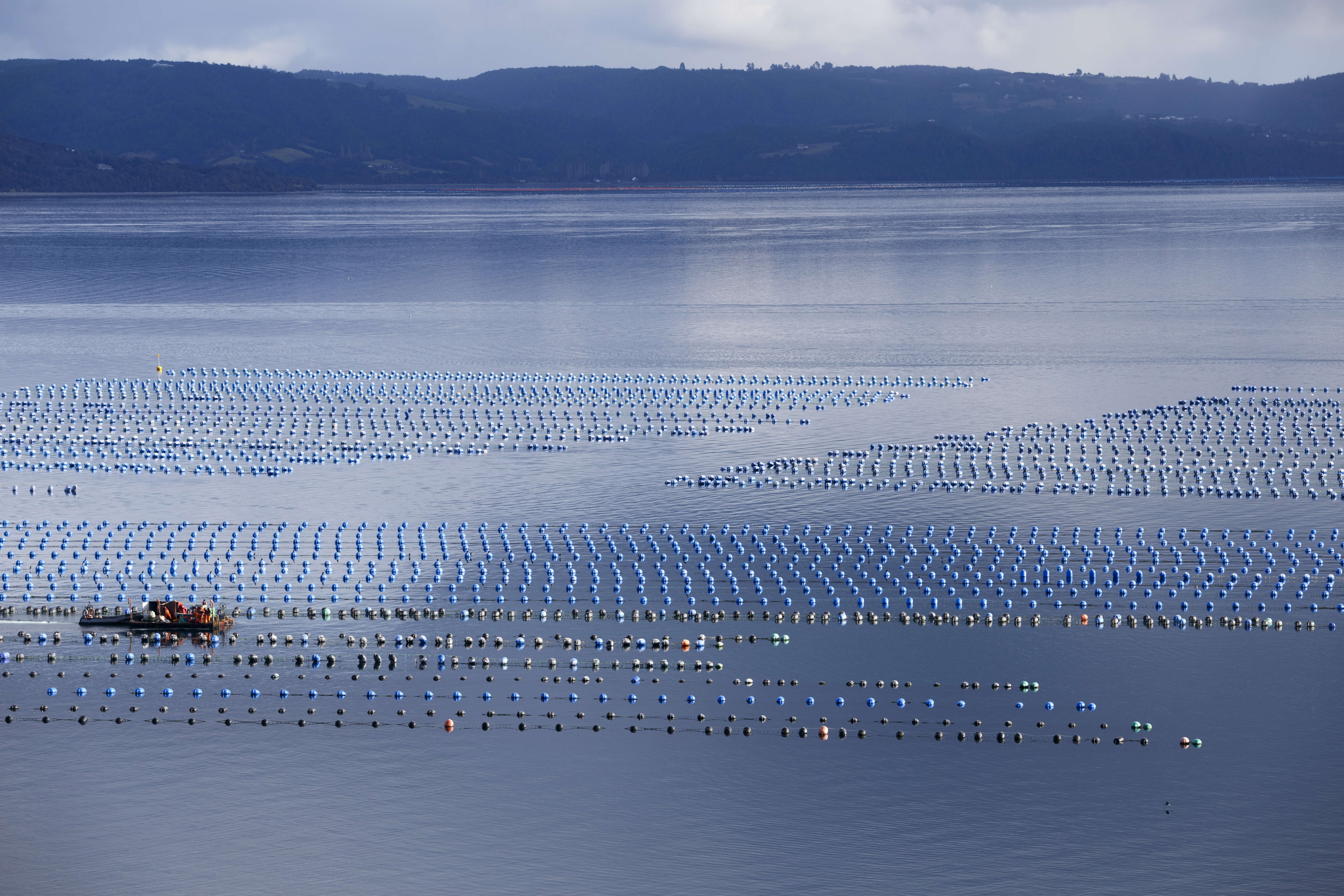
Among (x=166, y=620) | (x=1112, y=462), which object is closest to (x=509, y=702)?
(x=166, y=620)

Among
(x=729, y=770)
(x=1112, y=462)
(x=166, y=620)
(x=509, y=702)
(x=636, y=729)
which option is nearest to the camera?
(x=729, y=770)

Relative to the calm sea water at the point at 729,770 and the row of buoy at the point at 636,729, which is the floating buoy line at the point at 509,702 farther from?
the calm sea water at the point at 729,770

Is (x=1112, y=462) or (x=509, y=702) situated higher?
(x=1112, y=462)

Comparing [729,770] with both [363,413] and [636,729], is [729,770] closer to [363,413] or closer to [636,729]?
[636,729]

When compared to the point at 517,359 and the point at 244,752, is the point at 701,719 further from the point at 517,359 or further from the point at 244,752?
the point at 517,359

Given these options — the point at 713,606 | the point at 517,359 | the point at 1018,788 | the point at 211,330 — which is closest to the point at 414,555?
the point at 713,606

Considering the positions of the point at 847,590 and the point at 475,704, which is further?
the point at 847,590

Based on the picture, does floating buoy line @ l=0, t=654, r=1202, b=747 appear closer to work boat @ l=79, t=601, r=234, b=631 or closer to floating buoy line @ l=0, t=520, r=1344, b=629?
work boat @ l=79, t=601, r=234, b=631
